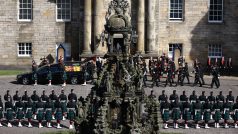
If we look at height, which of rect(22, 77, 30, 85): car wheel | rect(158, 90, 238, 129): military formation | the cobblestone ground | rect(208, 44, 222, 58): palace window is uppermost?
rect(208, 44, 222, 58): palace window

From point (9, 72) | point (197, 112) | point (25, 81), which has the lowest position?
point (197, 112)

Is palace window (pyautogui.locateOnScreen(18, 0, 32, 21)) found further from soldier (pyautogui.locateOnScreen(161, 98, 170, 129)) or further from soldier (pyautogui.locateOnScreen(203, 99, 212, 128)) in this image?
soldier (pyautogui.locateOnScreen(203, 99, 212, 128))

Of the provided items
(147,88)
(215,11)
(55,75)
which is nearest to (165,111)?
(147,88)

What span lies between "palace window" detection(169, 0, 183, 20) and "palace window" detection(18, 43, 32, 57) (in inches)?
441

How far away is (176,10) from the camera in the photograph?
155ft

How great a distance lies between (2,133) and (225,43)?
25.4m

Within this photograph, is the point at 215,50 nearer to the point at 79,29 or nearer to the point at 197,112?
the point at 79,29

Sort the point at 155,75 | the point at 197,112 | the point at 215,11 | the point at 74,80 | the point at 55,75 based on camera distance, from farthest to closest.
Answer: the point at 215,11
the point at 74,80
the point at 55,75
the point at 155,75
the point at 197,112

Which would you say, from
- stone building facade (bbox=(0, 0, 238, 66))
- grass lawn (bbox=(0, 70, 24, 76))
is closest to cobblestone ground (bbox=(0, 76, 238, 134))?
grass lawn (bbox=(0, 70, 24, 76))

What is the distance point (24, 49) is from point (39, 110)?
20.6 meters

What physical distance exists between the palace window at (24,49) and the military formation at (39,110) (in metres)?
18.2

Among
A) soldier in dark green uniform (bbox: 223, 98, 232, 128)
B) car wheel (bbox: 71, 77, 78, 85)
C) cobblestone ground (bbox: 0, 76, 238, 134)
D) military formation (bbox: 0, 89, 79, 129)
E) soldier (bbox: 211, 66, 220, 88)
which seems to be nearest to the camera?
cobblestone ground (bbox: 0, 76, 238, 134)

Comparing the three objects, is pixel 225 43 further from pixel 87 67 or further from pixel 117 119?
pixel 117 119

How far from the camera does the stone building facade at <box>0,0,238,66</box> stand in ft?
153
